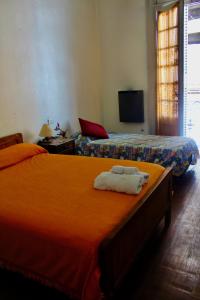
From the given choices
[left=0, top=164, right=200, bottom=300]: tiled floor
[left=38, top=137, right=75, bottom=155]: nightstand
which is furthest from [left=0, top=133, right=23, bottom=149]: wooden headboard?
[left=0, top=164, right=200, bottom=300]: tiled floor

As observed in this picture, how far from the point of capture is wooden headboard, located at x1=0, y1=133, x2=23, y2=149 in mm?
3310

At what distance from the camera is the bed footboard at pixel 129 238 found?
1.53 metres

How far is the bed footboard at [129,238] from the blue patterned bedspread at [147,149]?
1024 millimetres

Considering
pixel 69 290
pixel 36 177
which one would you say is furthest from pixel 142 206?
pixel 36 177

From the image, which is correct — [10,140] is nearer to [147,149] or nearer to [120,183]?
[147,149]

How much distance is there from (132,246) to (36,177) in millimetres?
1109

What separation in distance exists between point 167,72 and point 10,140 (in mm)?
Answer: 2987

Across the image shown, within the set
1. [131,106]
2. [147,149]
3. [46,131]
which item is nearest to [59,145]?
[46,131]

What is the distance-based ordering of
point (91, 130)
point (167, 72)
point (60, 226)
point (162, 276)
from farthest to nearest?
point (167, 72) < point (91, 130) < point (162, 276) < point (60, 226)

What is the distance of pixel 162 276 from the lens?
6.51 ft

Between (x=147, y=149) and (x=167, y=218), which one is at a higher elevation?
(x=147, y=149)

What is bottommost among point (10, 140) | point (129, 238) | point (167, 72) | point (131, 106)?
point (129, 238)

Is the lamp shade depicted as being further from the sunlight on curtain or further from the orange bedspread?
the sunlight on curtain

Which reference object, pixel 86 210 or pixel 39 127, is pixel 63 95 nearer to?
pixel 39 127
